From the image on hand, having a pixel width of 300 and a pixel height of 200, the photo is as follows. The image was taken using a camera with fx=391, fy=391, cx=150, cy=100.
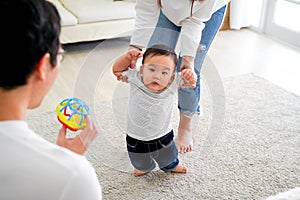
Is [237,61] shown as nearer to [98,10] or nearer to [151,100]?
[98,10]

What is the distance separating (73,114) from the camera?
1.11 meters

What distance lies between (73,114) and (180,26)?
619 millimetres

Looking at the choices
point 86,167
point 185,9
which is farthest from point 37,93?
point 185,9

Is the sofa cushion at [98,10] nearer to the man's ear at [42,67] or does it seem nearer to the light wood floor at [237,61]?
the light wood floor at [237,61]

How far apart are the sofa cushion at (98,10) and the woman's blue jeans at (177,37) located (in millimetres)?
1285

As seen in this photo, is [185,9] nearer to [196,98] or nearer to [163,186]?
[196,98]

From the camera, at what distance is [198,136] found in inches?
68.0

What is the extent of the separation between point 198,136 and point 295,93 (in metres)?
0.93

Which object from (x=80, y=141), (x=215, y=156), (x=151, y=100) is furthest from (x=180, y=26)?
(x=80, y=141)

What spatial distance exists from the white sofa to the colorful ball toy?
154 centimetres

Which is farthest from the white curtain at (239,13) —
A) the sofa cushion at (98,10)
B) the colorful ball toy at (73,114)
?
the colorful ball toy at (73,114)

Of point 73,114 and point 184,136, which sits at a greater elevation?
point 73,114

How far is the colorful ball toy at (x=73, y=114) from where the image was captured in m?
1.08

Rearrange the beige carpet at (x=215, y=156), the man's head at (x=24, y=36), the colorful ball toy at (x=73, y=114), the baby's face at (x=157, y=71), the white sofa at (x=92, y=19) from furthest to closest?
the white sofa at (x=92, y=19) → the beige carpet at (x=215, y=156) → the baby's face at (x=157, y=71) → the colorful ball toy at (x=73, y=114) → the man's head at (x=24, y=36)
